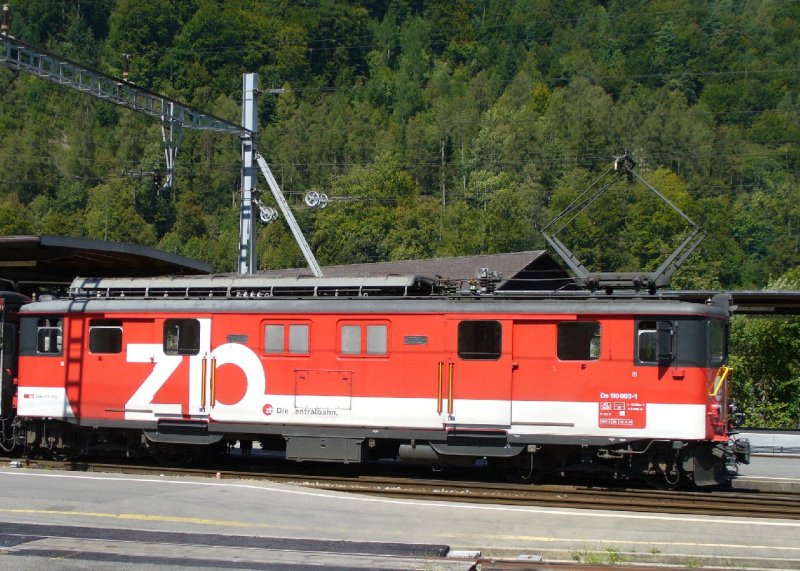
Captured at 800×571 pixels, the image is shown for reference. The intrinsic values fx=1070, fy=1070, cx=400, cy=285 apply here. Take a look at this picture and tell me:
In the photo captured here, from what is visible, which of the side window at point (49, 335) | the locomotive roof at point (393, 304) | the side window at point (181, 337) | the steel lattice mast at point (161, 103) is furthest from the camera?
the steel lattice mast at point (161, 103)

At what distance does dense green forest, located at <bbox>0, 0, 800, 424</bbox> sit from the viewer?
99625 mm

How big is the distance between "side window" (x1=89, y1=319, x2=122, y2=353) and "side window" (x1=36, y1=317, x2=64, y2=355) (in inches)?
27.0

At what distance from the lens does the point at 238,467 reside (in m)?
21.7

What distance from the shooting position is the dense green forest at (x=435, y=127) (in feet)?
327

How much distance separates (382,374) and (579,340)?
360 centimetres

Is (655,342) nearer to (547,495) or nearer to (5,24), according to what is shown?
(547,495)

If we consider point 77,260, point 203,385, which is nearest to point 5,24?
point 77,260

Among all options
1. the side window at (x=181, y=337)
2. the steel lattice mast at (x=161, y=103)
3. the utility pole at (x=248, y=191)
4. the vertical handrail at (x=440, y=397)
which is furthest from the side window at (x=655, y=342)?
the utility pole at (x=248, y=191)

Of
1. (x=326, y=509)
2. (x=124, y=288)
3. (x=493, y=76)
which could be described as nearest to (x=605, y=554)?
(x=326, y=509)

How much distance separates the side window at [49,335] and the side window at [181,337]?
2.42 meters

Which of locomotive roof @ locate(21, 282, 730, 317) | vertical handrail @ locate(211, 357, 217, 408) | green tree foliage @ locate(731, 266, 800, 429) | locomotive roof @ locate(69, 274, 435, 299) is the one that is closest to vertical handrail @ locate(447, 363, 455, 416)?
locomotive roof @ locate(21, 282, 730, 317)

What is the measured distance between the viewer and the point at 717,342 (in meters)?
18.8

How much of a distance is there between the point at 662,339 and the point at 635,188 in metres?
82.1

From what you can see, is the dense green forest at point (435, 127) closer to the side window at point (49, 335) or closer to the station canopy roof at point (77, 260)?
the station canopy roof at point (77, 260)
